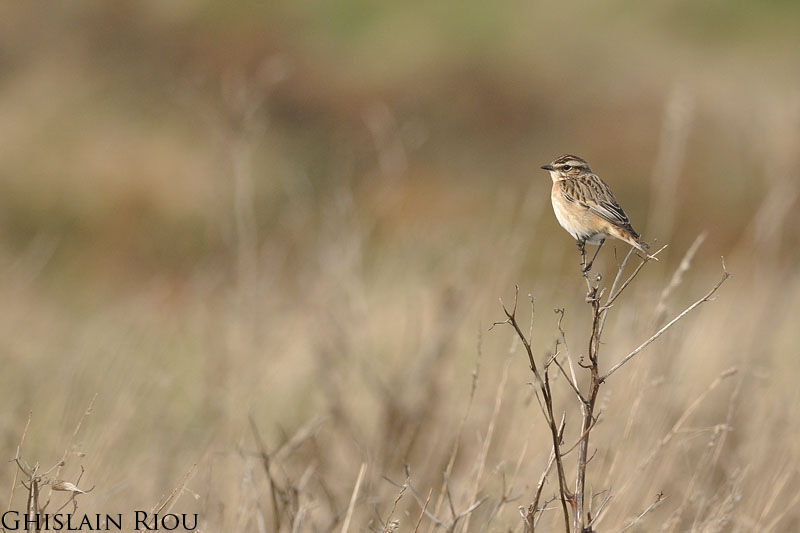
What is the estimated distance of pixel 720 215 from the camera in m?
14.0

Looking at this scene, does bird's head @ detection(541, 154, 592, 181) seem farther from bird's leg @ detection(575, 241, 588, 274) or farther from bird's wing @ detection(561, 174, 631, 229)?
bird's leg @ detection(575, 241, 588, 274)

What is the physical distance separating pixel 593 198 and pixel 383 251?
707 centimetres

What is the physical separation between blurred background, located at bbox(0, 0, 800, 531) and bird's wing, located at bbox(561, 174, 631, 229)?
0.26 metres

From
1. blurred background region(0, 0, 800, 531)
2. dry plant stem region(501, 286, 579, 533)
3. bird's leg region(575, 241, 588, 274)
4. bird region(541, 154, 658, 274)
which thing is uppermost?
blurred background region(0, 0, 800, 531)

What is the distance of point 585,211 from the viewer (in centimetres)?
242

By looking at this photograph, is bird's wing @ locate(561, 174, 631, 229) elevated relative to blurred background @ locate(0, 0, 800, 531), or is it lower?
lower

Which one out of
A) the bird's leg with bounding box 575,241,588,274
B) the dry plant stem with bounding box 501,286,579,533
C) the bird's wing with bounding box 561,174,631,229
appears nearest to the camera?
the dry plant stem with bounding box 501,286,579,533

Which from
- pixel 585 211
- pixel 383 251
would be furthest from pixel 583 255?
pixel 383 251

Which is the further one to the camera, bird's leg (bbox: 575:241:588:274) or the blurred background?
the blurred background

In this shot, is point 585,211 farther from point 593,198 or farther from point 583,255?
point 583,255

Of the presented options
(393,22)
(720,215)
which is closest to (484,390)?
(720,215)

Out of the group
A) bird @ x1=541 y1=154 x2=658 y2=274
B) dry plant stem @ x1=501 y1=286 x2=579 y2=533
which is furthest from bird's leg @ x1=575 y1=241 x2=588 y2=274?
dry plant stem @ x1=501 y1=286 x2=579 y2=533

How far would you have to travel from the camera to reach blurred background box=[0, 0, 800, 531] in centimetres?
354

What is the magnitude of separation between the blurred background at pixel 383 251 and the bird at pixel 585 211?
0.79 feet
